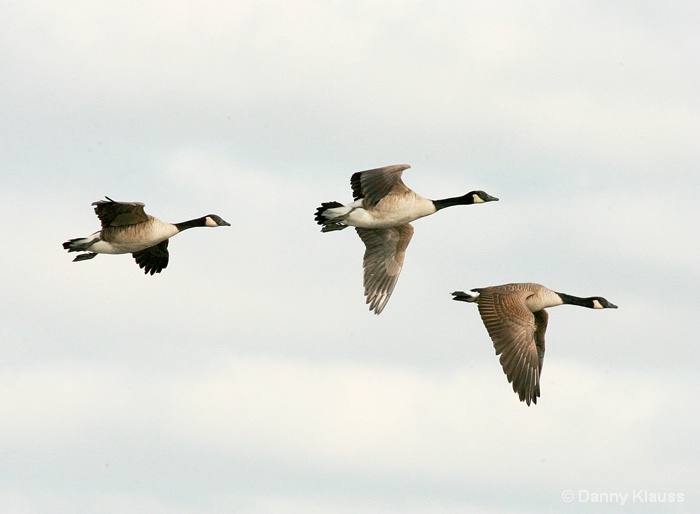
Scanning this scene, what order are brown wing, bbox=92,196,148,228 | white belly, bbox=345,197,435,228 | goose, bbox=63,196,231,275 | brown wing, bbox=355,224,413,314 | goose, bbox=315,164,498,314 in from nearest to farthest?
goose, bbox=315,164,498,314, brown wing, bbox=92,196,148,228, goose, bbox=63,196,231,275, white belly, bbox=345,197,435,228, brown wing, bbox=355,224,413,314

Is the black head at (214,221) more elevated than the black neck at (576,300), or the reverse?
the black head at (214,221)

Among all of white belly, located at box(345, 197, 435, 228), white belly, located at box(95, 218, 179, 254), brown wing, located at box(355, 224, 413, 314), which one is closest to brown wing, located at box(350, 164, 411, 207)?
white belly, located at box(345, 197, 435, 228)

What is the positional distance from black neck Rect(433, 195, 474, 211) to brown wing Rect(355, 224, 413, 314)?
1479 millimetres

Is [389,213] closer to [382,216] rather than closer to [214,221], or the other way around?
[382,216]

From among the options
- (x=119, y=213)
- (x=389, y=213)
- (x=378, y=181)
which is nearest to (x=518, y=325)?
(x=378, y=181)

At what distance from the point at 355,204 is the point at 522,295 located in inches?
162

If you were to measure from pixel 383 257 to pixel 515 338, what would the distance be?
597 centimetres

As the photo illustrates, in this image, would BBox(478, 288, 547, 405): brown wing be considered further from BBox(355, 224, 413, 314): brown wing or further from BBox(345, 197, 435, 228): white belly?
BBox(355, 224, 413, 314): brown wing

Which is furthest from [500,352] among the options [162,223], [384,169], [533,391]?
[162,223]

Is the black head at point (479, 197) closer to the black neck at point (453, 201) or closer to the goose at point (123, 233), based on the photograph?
the black neck at point (453, 201)

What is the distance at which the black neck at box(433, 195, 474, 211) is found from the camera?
34156mm

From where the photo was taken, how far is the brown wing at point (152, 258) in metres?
35.3

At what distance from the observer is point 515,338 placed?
30.3 metres

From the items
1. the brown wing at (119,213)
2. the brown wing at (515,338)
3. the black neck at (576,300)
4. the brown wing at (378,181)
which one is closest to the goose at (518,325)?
the brown wing at (515,338)
